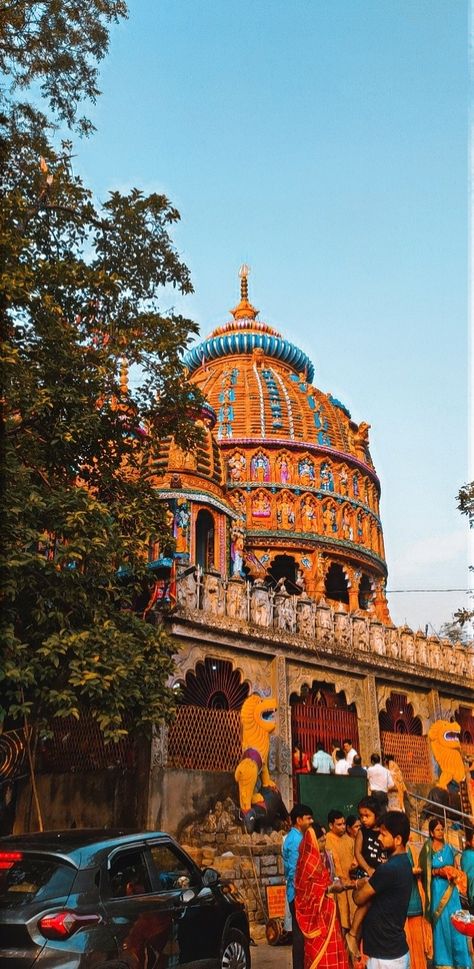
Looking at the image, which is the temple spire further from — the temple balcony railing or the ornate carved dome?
the temple balcony railing

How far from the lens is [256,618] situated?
17.0 metres

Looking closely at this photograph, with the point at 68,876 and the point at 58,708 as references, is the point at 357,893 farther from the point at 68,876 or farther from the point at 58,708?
the point at 58,708

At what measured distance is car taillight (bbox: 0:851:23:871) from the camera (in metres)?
6.52

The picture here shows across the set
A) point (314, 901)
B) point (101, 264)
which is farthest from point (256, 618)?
point (314, 901)

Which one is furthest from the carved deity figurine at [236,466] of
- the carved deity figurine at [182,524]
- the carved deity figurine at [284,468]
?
the carved deity figurine at [182,524]

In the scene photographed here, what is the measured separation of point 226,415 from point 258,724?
819 inches

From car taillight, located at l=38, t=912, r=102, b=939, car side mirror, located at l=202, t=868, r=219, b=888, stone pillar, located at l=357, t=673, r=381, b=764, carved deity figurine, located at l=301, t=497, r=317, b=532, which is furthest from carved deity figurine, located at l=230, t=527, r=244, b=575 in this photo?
car taillight, located at l=38, t=912, r=102, b=939

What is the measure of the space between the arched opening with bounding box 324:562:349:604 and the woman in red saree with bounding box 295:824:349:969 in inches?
1030

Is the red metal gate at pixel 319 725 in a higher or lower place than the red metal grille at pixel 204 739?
higher

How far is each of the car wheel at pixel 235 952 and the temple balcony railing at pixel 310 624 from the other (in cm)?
682

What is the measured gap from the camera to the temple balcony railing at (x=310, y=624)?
624 inches

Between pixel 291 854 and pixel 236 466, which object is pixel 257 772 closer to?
pixel 291 854

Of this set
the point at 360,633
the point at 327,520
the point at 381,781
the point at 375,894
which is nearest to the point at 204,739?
the point at 381,781

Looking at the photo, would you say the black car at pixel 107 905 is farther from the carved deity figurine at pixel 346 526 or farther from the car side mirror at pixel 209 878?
the carved deity figurine at pixel 346 526
